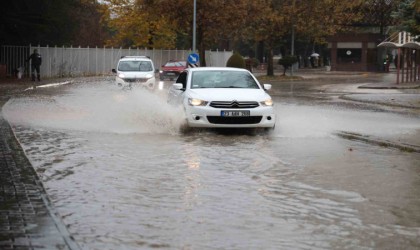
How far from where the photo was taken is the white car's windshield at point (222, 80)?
15.5 m

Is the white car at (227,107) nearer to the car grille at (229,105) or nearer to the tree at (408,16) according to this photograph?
the car grille at (229,105)

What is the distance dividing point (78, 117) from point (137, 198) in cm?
1077

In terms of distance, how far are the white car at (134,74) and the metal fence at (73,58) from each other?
13373mm

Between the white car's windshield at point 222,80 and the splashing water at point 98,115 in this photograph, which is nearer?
the splashing water at point 98,115

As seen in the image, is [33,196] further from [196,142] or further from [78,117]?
[78,117]

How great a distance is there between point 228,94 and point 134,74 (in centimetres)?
1635

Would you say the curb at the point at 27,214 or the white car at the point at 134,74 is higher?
the white car at the point at 134,74

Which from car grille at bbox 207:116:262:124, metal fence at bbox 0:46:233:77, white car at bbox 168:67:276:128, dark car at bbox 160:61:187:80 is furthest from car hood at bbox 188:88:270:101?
dark car at bbox 160:61:187:80

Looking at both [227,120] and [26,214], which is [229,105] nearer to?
[227,120]

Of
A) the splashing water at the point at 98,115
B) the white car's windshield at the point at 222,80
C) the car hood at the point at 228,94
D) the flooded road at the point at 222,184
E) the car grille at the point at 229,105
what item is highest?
the white car's windshield at the point at 222,80

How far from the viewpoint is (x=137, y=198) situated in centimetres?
796

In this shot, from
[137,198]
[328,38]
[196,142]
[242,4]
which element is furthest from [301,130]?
[328,38]

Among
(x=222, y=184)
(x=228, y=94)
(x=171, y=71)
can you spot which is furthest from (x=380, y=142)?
(x=171, y=71)

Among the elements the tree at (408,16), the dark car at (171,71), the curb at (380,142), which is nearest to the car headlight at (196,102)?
the curb at (380,142)
